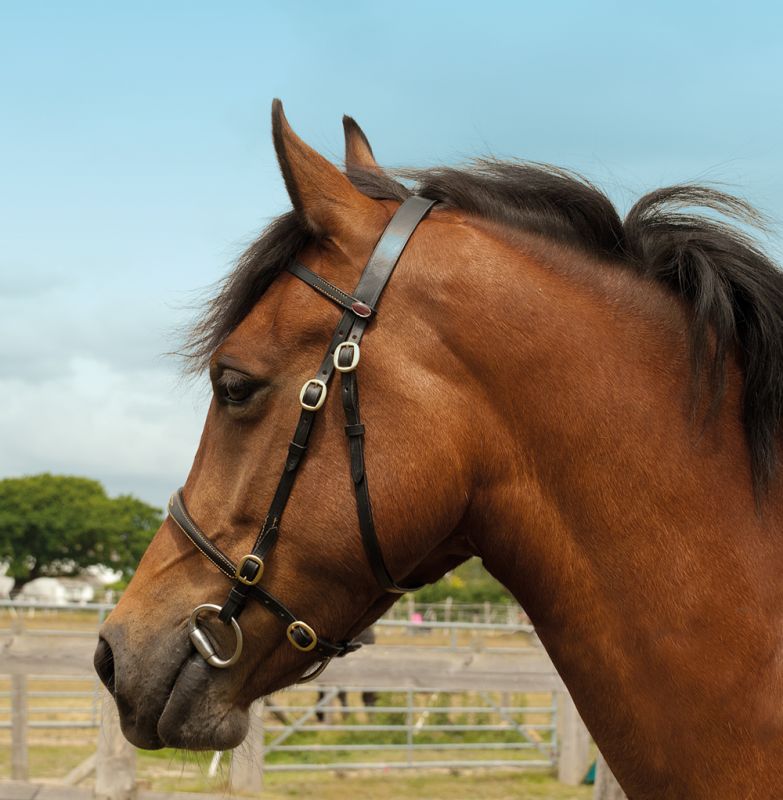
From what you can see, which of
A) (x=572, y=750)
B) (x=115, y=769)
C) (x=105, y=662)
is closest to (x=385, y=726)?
(x=572, y=750)

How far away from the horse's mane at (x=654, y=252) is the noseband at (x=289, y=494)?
0.28 meters

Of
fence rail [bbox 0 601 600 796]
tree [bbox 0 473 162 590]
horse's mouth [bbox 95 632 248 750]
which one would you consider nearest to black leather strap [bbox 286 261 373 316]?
horse's mouth [bbox 95 632 248 750]

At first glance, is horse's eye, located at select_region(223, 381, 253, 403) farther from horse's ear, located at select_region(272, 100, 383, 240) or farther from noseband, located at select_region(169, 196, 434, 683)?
horse's ear, located at select_region(272, 100, 383, 240)

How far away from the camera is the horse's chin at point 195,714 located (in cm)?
212

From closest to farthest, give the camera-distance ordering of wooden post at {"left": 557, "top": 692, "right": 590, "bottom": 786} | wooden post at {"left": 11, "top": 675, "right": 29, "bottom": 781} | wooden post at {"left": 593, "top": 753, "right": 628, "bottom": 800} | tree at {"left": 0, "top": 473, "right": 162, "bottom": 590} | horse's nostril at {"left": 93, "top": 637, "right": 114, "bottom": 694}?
horse's nostril at {"left": 93, "top": 637, "right": 114, "bottom": 694}, wooden post at {"left": 593, "top": 753, "right": 628, "bottom": 800}, wooden post at {"left": 11, "top": 675, "right": 29, "bottom": 781}, wooden post at {"left": 557, "top": 692, "right": 590, "bottom": 786}, tree at {"left": 0, "top": 473, "right": 162, "bottom": 590}

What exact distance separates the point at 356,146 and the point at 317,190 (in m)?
0.66

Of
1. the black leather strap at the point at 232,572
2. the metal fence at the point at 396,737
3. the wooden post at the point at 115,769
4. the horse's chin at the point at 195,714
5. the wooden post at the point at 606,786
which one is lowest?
the metal fence at the point at 396,737

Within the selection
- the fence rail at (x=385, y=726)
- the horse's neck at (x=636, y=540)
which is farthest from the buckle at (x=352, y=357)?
the fence rail at (x=385, y=726)

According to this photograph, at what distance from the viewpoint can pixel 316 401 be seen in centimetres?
213

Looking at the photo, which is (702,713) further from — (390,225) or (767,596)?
(390,225)

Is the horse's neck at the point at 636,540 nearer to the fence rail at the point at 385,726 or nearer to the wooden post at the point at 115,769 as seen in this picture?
the fence rail at the point at 385,726

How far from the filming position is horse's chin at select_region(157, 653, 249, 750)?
83.5 inches

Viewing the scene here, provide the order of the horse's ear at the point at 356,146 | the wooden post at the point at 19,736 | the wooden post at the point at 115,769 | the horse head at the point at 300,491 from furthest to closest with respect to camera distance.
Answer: the wooden post at the point at 19,736 < the wooden post at the point at 115,769 < the horse's ear at the point at 356,146 < the horse head at the point at 300,491

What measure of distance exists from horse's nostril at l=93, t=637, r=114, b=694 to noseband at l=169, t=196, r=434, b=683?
9.4 inches
